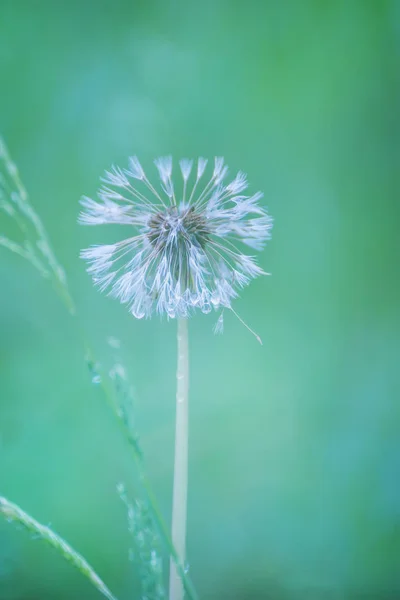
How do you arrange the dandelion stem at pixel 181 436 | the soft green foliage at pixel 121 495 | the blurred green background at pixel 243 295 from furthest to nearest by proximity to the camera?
the blurred green background at pixel 243 295
the dandelion stem at pixel 181 436
the soft green foliage at pixel 121 495

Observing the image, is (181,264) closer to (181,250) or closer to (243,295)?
(181,250)

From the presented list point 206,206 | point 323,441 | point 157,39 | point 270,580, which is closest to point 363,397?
point 323,441

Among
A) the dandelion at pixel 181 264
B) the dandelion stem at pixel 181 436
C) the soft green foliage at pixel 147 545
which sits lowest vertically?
the soft green foliage at pixel 147 545

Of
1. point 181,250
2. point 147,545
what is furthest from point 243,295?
point 147,545

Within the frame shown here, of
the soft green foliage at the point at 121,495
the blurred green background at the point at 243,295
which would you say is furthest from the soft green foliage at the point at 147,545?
the blurred green background at the point at 243,295

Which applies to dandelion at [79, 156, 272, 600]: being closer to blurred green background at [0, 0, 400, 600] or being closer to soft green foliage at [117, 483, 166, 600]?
soft green foliage at [117, 483, 166, 600]

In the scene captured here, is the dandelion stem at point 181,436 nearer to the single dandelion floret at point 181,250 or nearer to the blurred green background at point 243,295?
the single dandelion floret at point 181,250

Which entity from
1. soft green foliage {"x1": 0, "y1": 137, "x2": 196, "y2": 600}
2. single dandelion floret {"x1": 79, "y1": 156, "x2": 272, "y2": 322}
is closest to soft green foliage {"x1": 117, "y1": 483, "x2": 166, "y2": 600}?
soft green foliage {"x1": 0, "y1": 137, "x2": 196, "y2": 600}

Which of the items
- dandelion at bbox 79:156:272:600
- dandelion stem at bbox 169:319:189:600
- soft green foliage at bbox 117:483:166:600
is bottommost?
soft green foliage at bbox 117:483:166:600

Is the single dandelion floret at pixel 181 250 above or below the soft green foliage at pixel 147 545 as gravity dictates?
above
